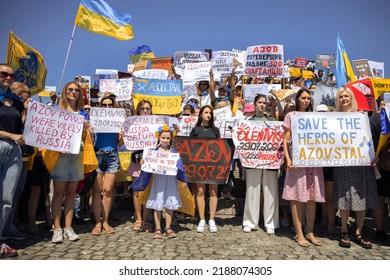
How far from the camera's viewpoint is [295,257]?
166 inches

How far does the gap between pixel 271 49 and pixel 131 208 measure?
6710mm

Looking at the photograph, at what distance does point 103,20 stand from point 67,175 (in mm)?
4838

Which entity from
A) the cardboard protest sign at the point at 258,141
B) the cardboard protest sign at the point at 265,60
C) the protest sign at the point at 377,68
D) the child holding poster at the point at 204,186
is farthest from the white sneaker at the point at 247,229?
the protest sign at the point at 377,68

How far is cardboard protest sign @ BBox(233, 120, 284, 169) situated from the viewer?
210 inches

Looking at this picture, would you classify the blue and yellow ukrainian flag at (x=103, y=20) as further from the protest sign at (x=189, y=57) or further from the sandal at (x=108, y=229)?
the sandal at (x=108, y=229)

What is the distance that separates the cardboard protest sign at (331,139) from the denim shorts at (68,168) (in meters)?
3.58

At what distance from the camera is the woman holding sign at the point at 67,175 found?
4613mm

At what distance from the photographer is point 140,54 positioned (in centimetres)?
1554

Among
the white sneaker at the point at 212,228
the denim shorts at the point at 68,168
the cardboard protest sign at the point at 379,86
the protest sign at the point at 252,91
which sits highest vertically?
the protest sign at the point at 252,91

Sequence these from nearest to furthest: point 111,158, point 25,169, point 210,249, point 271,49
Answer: point 210,249, point 25,169, point 111,158, point 271,49

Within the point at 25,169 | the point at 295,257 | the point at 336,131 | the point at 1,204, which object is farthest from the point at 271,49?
the point at 1,204

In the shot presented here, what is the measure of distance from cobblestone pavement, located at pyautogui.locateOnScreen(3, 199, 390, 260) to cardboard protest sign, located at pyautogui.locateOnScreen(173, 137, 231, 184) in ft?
3.37

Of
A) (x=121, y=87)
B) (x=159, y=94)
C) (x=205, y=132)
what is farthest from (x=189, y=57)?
(x=205, y=132)

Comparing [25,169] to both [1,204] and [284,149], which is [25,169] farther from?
[284,149]
